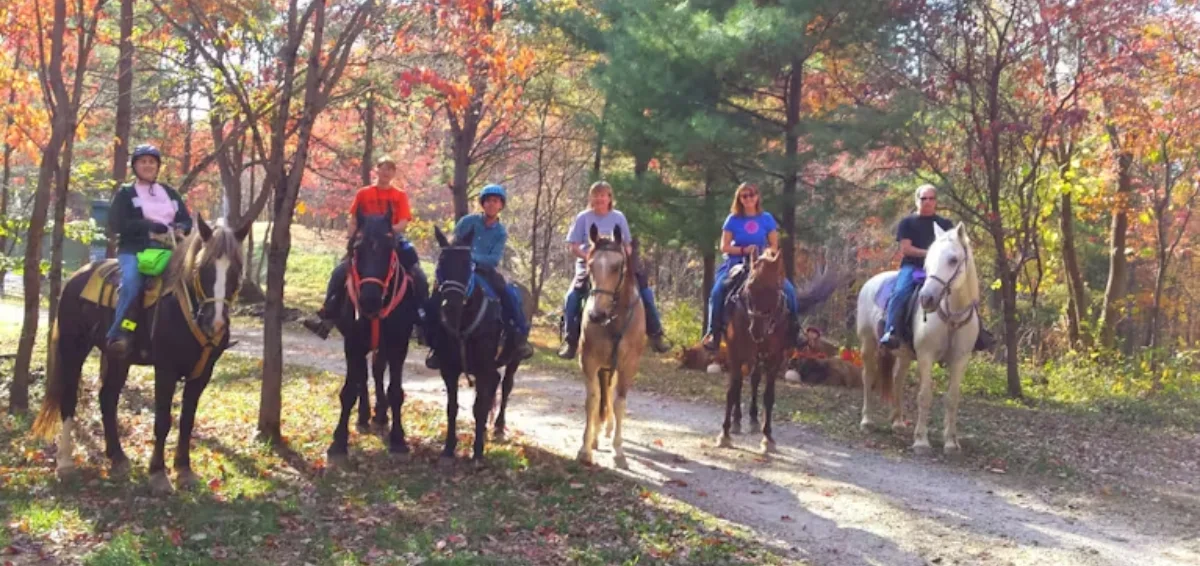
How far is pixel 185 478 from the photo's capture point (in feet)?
23.0

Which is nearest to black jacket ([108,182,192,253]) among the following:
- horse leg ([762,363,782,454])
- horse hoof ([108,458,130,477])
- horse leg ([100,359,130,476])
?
horse leg ([100,359,130,476])

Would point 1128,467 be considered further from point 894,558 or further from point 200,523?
point 200,523

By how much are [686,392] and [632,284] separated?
576 centimetres

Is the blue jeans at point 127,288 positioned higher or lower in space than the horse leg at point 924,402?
higher

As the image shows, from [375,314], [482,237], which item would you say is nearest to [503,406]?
[482,237]

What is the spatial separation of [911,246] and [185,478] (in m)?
7.67

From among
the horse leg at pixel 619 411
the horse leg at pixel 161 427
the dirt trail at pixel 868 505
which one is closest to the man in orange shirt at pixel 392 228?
the horse leg at pixel 161 427

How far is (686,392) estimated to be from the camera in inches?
538

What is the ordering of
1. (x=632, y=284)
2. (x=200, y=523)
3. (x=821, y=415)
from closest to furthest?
(x=200, y=523) < (x=632, y=284) < (x=821, y=415)

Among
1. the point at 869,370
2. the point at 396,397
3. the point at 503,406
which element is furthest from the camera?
the point at 869,370

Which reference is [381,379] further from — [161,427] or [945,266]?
[945,266]

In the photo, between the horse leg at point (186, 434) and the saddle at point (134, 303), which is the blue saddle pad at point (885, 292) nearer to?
the horse leg at point (186, 434)

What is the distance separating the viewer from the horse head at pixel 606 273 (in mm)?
7633

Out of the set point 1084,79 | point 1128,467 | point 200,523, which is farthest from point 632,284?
point 1084,79
